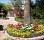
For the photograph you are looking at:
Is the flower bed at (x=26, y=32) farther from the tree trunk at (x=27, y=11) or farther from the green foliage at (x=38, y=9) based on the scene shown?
the green foliage at (x=38, y=9)

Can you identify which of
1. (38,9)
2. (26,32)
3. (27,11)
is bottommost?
(38,9)

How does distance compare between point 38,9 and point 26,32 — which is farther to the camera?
point 38,9

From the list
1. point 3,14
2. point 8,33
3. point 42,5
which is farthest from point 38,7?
point 3,14

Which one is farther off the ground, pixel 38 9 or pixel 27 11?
pixel 27 11

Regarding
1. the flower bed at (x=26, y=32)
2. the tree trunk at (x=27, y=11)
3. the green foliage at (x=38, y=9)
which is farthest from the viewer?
the green foliage at (x=38, y=9)

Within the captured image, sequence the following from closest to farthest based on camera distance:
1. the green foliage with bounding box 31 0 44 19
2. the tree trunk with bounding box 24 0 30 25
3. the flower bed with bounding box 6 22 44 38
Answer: the flower bed with bounding box 6 22 44 38 < the tree trunk with bounding box 24 0 30 25 < the green foliage with bounding box 31 0 44 19

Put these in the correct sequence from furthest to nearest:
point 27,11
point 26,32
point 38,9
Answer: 1. point 38,9
2. point 27,11
3. point 26,32

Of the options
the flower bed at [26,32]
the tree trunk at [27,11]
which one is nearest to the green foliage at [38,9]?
the tree trunk at [27,11]

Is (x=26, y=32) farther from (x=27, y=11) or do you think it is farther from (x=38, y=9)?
(x=38, y=9)

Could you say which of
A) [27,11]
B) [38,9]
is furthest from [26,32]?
[38,9]

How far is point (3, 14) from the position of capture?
2859cm

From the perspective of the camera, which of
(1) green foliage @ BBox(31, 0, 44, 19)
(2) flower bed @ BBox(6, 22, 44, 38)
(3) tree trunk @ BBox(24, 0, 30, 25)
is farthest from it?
(1) green foliage @ BBox(31, 0, 44, 19)

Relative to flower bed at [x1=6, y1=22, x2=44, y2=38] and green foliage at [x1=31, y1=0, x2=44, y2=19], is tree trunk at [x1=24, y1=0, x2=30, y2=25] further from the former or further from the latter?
green foliage at [x1=31, y1=0, x2=44, y2=19]

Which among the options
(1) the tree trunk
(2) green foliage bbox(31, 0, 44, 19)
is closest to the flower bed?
(1) the tree trunk
